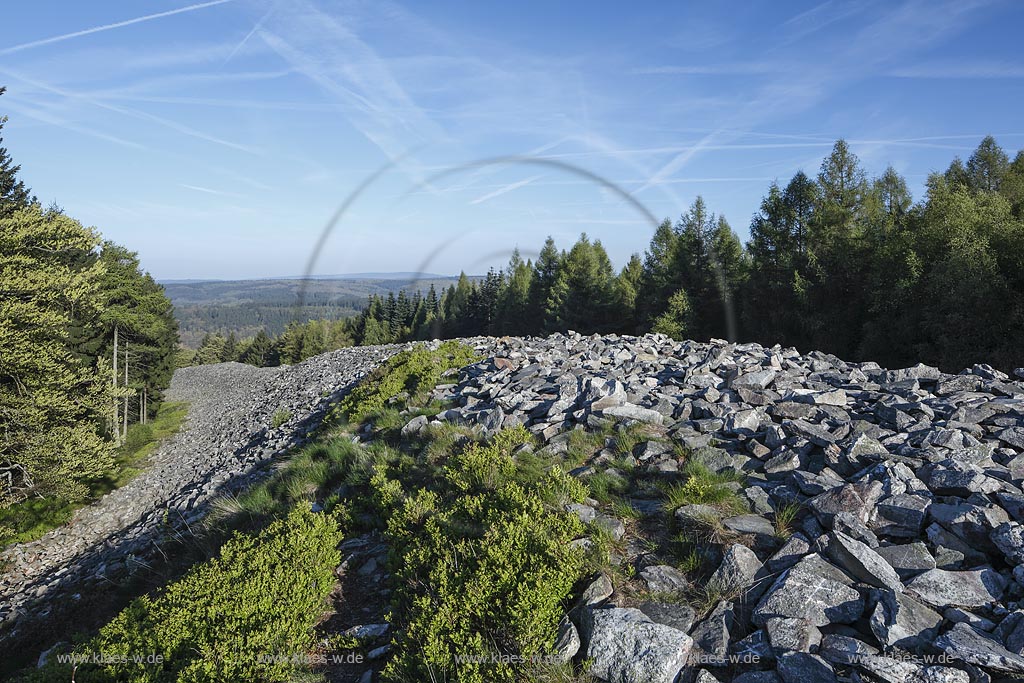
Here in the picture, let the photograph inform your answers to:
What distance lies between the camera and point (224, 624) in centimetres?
453

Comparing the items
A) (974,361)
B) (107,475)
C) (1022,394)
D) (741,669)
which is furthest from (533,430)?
(107,475)

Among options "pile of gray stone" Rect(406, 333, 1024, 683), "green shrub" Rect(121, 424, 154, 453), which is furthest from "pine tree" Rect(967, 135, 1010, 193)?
"green shrub" Rect(121, 424, 154, 453)

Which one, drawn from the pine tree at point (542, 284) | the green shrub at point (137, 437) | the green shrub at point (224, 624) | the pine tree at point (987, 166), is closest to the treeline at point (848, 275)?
the pine tree at point (987, 166)

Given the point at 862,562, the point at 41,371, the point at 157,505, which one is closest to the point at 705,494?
the point at 862,562

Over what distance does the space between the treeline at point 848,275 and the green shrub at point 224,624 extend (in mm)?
24756

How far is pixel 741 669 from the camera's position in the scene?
145 inches

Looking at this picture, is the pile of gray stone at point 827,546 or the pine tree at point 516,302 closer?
the pile of gray stone at point 827,546

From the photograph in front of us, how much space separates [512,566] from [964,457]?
5.50 meters

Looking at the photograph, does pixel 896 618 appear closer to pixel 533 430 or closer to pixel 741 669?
pixel 741 669

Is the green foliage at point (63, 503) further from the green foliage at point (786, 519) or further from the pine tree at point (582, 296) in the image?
the pine tree at point (582, 296)

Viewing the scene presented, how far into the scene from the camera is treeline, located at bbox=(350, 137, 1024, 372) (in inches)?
795

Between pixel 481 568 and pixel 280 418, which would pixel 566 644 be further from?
pixel 280 418

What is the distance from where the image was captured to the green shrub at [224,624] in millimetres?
4246

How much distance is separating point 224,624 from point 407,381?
11.5m
